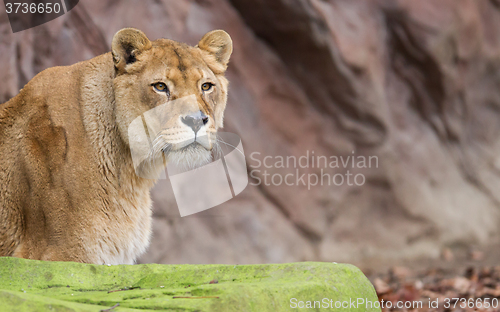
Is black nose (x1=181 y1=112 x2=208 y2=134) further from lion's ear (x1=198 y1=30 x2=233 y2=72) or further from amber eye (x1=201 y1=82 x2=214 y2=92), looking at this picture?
lion's ear (x1=198 y1=30 x2=233 y2=72)

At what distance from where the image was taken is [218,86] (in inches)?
139

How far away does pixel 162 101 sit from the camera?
314 cm

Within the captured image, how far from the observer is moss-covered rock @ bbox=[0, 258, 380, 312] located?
72.7 inches

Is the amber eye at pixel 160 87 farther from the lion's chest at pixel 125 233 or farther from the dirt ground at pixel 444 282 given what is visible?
the dirt ground at pixel 444 282

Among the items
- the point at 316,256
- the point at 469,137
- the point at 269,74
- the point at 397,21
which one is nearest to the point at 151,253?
the point at 316,256

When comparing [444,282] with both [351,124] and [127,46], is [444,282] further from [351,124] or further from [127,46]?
[127,46]

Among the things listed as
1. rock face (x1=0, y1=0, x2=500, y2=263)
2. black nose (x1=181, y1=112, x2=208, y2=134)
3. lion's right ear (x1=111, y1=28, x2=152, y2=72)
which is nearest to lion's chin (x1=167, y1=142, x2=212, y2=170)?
black nose (x1=181, y1=112, x2=208, y2=134)

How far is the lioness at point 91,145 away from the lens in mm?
3092

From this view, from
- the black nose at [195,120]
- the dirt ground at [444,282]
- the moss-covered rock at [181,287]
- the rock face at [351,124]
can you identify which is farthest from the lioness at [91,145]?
the dirt ground at [444,282]

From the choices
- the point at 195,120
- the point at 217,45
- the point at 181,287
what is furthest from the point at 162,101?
the point at 181,287

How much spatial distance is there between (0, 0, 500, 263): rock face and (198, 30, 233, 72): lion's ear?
256cm

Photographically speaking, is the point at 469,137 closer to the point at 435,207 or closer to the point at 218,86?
the point at 435,207

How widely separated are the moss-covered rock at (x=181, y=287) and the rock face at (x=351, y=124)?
3.84 meters

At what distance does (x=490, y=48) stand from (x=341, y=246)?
3945mm
